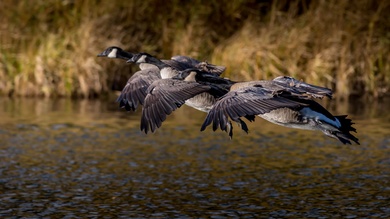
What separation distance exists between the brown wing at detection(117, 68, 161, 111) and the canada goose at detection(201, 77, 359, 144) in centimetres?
192

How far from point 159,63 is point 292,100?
7.94 ft

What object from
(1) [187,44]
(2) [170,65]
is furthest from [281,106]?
(1) [187,44]

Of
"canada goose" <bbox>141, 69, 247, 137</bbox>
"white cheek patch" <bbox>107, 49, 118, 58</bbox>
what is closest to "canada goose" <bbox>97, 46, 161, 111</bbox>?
"white cheek patch" <bbox>107, 49, 118, 58</bbox>

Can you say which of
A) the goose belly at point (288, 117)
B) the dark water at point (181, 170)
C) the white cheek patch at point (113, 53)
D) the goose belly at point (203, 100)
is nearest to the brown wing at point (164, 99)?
the goose belly at point (203, 100)

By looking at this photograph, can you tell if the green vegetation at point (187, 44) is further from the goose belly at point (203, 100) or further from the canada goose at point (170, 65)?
the goose belly at point (203, 100)

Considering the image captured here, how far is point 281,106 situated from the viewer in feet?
32.6

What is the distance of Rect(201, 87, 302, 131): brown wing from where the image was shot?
391 inches

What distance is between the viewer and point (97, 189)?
13.5m

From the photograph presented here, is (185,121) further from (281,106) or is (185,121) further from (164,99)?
(281,106)

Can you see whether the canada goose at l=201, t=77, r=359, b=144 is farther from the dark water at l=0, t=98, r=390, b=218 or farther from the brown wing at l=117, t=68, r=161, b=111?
the brown wing at l=117, t=68, r=161, b=111

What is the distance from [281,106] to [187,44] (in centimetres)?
1568

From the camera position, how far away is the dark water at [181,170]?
40.3ft

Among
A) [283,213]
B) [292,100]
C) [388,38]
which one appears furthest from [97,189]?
[388,38]

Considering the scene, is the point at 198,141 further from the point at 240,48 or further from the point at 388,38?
the point at 388,38
